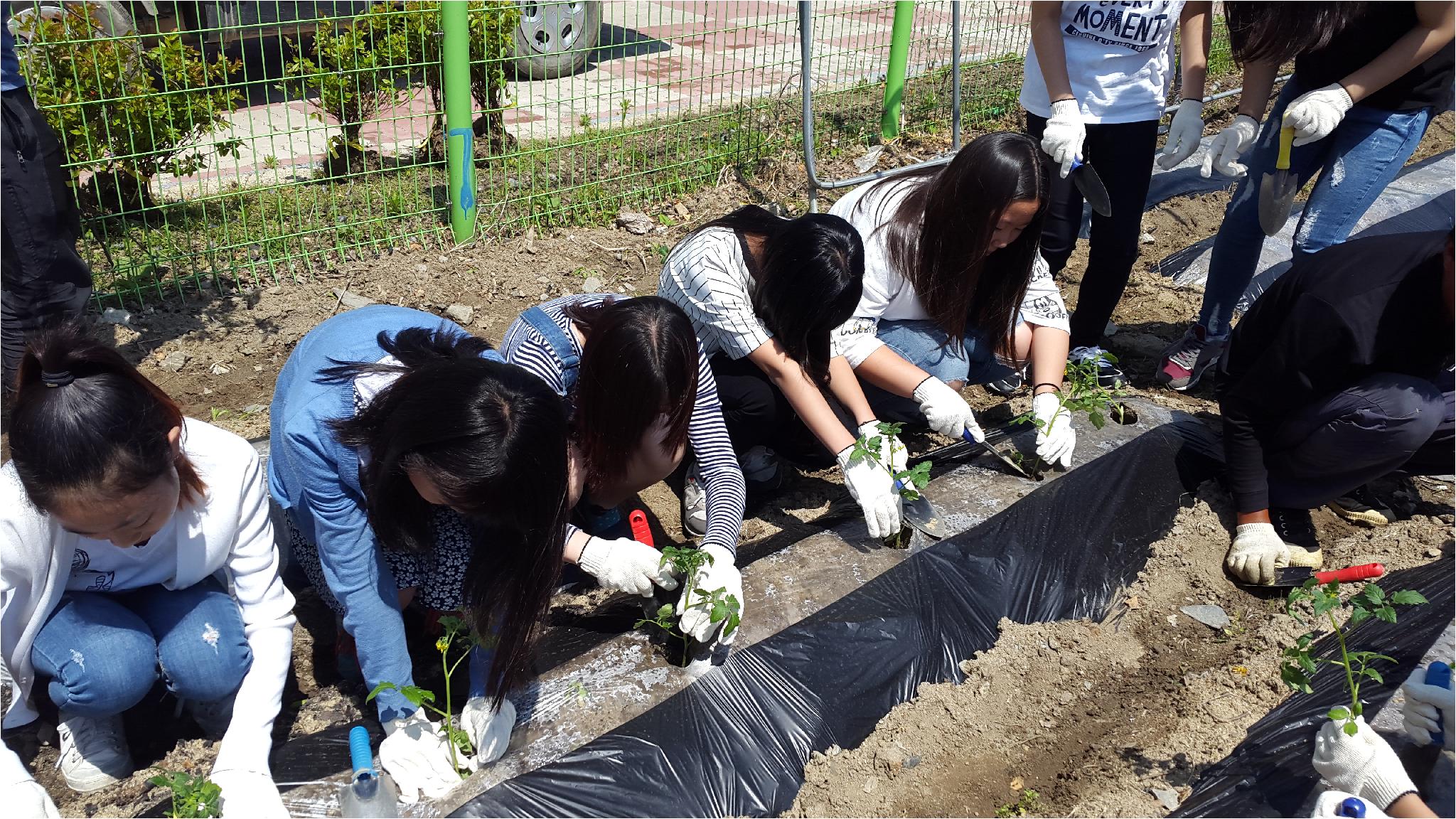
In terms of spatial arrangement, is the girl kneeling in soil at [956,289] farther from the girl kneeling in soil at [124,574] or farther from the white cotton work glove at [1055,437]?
the girl kneeling in soil at [124,574]

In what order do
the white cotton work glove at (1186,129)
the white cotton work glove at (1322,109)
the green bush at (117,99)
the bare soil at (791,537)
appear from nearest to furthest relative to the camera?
1. the bare soil at (791,537)
2. the white cotton work glove at (1322,109)
3. the green bush at (117,99)
4. the white cotton work glove at (1186,129)

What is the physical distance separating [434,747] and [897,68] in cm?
455

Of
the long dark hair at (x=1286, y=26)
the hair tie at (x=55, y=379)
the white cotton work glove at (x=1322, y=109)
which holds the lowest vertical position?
the hair tie at (x=55, y=379)

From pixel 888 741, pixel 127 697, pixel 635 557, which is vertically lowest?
pixel 888 741

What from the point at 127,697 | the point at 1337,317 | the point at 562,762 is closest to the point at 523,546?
the point at 562,762

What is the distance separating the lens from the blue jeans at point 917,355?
296 centimetres

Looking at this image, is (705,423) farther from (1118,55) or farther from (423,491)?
(1118,55)

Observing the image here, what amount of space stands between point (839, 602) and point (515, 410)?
0.95 m

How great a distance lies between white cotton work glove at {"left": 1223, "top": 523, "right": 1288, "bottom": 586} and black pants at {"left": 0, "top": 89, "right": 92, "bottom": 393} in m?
3.22

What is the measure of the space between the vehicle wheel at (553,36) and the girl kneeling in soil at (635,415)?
2627 millimetres

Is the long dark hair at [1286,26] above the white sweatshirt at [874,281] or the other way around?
above

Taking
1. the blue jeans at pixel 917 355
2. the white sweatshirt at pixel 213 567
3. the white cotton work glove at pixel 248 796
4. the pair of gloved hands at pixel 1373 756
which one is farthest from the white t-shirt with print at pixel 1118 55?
the white cotton work glove at pixel 248 796

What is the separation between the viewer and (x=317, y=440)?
5.97ft

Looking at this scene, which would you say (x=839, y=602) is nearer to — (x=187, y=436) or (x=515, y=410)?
(x=515, y=410)
